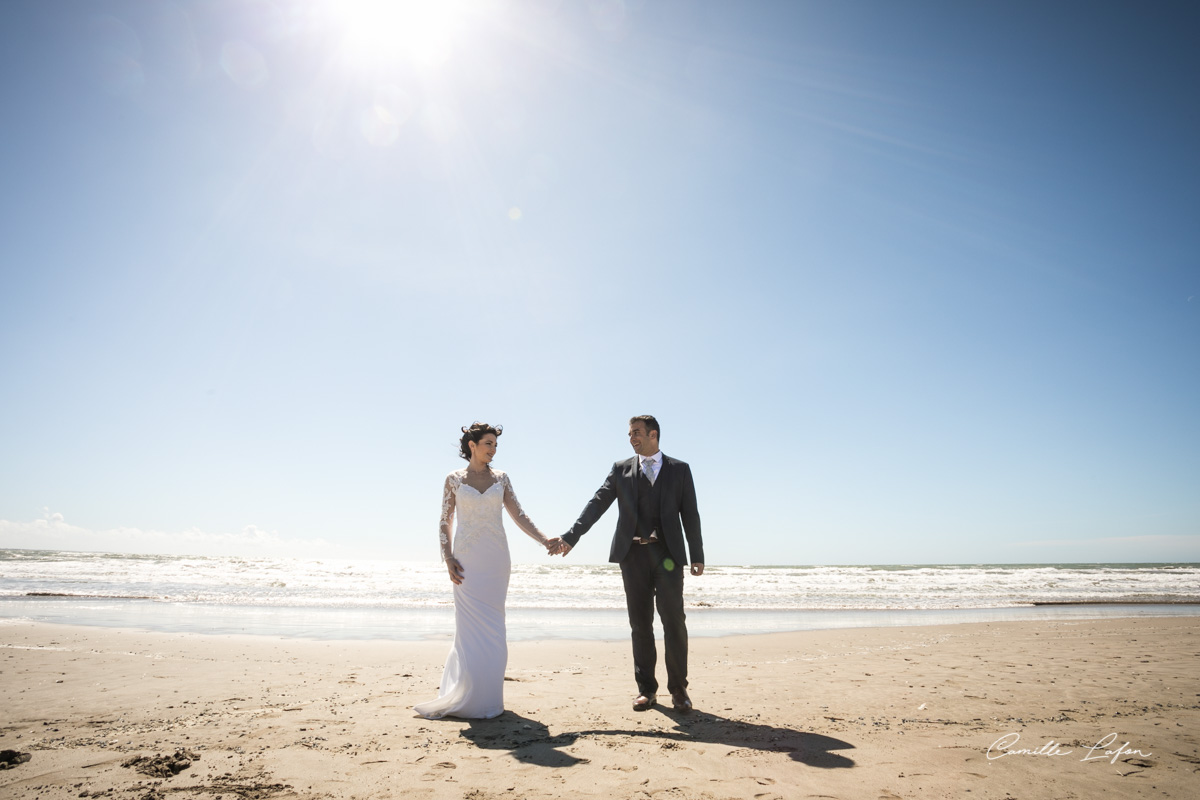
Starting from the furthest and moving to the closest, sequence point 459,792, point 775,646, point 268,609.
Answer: point 268,609, point 775,646, point 459,792

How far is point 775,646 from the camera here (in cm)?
920

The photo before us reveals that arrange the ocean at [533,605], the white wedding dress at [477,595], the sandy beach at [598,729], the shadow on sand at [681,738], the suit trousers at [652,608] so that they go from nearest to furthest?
the sandy beach at [598,729], the shadow on sand at [681,738], the white wedding dress at [477,595], the suit trousers at [652,608], the ocean at [533,605]

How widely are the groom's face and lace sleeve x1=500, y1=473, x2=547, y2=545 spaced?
1108 mm

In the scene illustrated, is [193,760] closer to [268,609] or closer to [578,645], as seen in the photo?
[578,645]

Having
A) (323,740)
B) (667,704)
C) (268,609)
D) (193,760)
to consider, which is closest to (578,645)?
(667,704)

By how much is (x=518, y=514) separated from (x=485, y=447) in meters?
0.65

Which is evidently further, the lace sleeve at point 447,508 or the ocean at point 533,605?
the ocean at point 533,605

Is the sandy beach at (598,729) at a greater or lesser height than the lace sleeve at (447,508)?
lesser

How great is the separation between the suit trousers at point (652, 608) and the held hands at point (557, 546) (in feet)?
1.66

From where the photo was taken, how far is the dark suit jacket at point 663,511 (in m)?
4.87

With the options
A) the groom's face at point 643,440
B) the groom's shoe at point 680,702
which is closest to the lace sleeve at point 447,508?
the groom's face at point 643,440

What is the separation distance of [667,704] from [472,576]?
6.53ft

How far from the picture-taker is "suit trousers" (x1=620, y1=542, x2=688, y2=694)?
15.6 feet

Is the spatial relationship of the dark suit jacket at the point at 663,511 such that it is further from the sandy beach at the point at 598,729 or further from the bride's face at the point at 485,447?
the sandy beach at the point at 598,729
